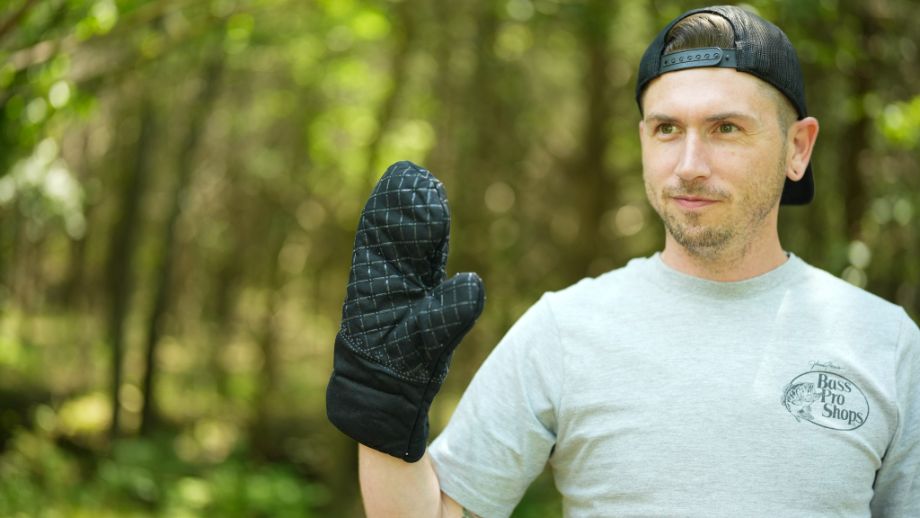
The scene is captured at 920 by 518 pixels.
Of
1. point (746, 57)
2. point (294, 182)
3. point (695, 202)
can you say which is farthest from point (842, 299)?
point (294, 182)

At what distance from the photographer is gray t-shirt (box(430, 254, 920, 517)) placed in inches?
66.8

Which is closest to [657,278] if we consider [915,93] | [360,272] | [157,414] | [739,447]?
[739,447]

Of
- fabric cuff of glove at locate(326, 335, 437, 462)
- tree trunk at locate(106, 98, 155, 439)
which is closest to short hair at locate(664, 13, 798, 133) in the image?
fabric cuff of glove at locate(326, 335, 437, 462)

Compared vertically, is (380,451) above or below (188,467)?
above

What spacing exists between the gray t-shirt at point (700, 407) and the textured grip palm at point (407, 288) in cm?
31

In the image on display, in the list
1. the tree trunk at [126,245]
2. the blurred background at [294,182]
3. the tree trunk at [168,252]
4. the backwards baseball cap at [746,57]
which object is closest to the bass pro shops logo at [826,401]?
the backwards baseball cap at [746,57]

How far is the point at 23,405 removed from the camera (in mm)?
11867

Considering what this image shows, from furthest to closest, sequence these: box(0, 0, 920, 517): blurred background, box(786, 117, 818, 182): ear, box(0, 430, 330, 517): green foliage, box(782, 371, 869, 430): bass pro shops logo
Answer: box(0, 430, 330, 517): green foliage < box(0, 0, 920, 517): blurred background < box(786, 117, 818, 182): ear < box(782, 371, 869, 430): bass pro shops logo

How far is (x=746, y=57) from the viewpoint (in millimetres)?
1786

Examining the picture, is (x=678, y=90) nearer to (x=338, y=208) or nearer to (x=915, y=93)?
(x=915, y=93)

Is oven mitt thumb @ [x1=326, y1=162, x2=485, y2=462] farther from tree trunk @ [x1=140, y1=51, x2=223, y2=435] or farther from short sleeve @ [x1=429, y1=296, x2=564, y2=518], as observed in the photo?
tree trunk @ [x1=140, y1=51, x2=223, y2=435]

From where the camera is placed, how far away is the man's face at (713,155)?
1.79 m

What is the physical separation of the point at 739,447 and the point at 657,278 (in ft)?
1.39

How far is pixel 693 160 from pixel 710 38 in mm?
273
